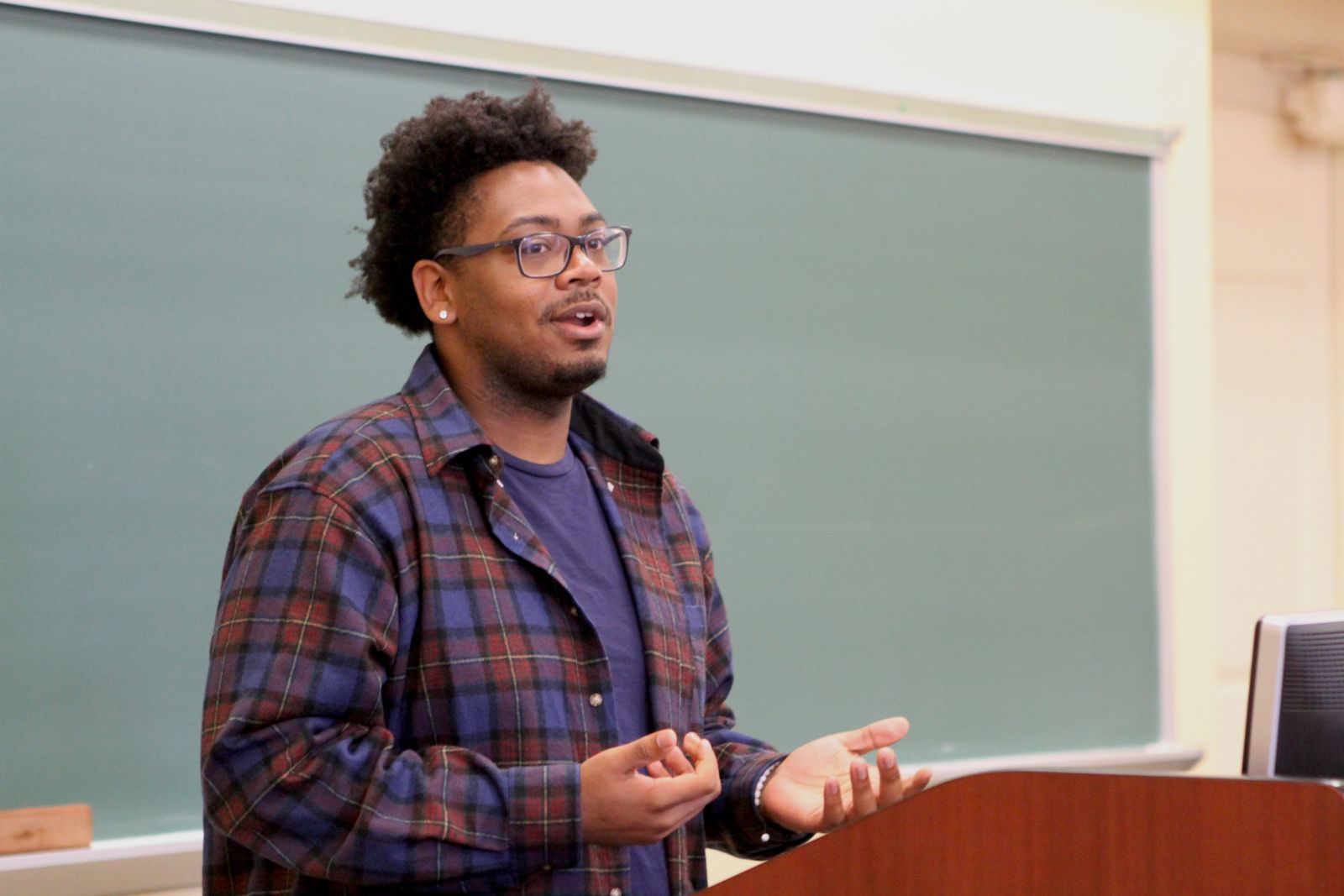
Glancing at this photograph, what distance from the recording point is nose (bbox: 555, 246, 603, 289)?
1.57 metres

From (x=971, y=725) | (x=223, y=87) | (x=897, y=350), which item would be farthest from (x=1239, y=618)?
(x=223, y=87)

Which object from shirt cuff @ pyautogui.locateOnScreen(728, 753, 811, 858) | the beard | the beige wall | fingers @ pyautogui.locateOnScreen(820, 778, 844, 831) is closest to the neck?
the beard

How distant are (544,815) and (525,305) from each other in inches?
22.2

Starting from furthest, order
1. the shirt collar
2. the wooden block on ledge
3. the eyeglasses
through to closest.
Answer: the wooden block on ledge → the eyeglasses → the shirt collar

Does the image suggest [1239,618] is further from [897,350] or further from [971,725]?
[897,350]

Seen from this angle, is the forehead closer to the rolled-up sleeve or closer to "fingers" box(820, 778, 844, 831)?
the rolled-up sleeve

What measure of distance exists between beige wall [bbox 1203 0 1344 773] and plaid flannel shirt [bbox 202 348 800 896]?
2.54 m

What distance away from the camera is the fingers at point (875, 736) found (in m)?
1.36

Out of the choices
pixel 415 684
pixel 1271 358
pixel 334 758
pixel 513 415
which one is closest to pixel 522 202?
pixel 513 415

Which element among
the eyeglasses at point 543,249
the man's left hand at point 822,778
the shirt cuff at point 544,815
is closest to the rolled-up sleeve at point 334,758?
the shirt cuff at point 544,815

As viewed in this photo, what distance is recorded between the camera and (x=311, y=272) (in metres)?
2.25

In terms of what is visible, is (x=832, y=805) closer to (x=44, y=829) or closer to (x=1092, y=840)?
(x=1092, y=840)

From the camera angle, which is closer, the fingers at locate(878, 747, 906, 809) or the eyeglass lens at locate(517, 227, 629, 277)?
the fingers at locate(878, 747, 906, 809)

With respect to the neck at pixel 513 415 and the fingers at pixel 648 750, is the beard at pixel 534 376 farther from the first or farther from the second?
the fingers at pixel 648 750
